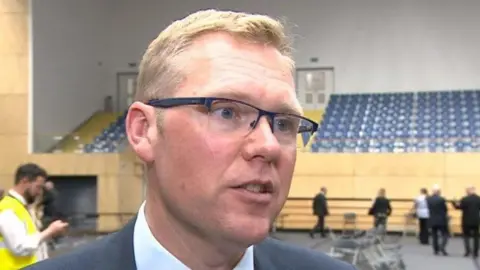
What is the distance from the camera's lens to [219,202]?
3.35ft

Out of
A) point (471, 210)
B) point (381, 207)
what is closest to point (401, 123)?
point (381, 207)

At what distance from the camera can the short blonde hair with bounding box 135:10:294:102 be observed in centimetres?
109

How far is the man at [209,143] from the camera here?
1018 millimetres

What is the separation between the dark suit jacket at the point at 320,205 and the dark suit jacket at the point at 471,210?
14.1ft

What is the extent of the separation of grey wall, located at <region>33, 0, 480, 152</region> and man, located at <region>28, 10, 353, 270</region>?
17.9 metres

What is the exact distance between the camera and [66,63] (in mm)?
19984

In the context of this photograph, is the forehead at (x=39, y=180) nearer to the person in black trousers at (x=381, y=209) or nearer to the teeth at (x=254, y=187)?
the teeth at (x=254, y=187)

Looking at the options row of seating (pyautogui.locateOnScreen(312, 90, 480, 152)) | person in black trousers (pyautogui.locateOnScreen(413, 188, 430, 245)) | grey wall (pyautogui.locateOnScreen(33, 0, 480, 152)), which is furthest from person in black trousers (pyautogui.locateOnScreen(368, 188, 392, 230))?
grey wall (pyautogui.locateOnScreen(33, 0, 480, 152))

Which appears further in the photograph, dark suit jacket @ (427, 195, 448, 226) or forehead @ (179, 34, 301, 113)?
dark suit jacket @ (427, 195, 448, 226)

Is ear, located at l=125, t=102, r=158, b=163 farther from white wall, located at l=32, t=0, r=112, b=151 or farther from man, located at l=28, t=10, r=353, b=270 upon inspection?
white wall, located at l=32, t=0, r=112, b=151

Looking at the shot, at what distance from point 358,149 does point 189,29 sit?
1653 centimetres

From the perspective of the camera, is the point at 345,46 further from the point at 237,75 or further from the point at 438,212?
the point at 237,75

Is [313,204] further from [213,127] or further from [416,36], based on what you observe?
[213,127]

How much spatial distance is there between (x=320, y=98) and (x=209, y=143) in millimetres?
19984
